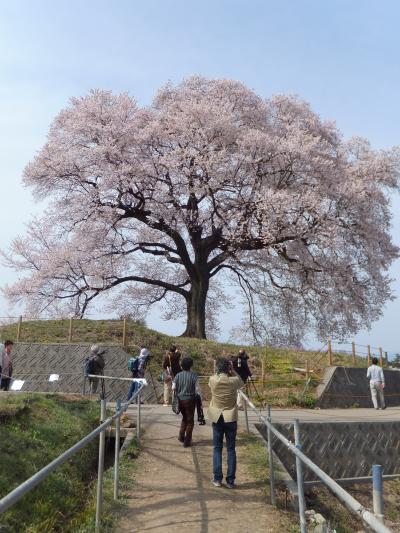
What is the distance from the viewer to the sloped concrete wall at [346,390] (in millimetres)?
18781

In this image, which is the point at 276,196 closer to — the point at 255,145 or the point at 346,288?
the point at 255,145

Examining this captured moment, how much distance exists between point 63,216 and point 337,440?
17060mm

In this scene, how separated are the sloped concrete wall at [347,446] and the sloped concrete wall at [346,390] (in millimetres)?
5417

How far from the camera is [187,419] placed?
9.15m

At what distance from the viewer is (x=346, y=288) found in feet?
79.1

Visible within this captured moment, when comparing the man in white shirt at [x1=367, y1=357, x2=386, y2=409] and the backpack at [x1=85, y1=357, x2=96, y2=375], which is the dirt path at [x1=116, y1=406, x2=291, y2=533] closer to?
the backpack at [x1=85, y1=357, x2=96, y2=375]

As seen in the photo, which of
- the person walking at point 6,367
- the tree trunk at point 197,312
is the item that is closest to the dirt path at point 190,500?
the person walking at point 6,367

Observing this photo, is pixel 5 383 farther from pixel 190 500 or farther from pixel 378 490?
pixel 378 490

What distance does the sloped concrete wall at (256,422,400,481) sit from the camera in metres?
11.7

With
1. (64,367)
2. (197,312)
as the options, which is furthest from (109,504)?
(197,312)

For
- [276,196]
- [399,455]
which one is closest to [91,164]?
[276,196]

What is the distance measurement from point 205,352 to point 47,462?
41.2 feet

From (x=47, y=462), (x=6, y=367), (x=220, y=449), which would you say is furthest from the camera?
(x=6, y=367)

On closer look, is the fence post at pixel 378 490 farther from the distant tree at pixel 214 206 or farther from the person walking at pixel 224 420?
the distant tree at pixel 214 206
